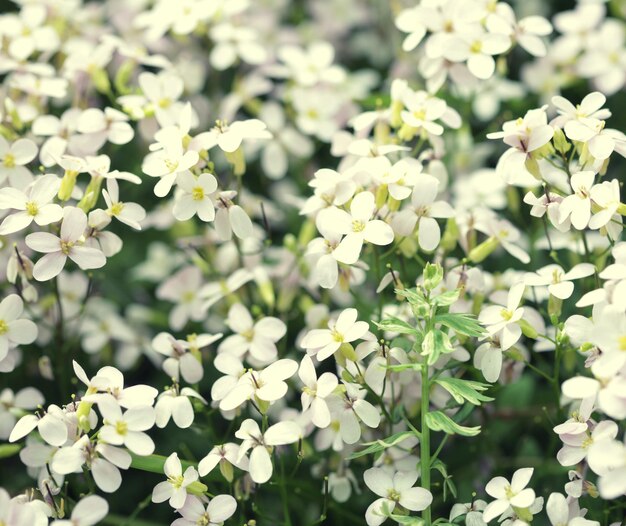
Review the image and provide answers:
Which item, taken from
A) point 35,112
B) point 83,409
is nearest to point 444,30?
point 35,112

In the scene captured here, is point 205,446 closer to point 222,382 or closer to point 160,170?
point 222,382

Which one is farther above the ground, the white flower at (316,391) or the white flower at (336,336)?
the white flower at (336,336)

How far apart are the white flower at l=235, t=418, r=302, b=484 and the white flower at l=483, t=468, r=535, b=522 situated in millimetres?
197

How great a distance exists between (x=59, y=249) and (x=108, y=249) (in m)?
0.06

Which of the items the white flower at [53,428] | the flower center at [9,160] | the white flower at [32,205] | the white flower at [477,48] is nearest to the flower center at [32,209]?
the white flower at [32,205]

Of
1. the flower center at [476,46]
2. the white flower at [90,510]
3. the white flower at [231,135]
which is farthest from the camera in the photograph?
the flower center at [476,46]

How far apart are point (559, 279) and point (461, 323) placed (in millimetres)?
159

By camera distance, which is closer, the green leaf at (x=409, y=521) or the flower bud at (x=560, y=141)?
the green leaf at (x=409, y=521)

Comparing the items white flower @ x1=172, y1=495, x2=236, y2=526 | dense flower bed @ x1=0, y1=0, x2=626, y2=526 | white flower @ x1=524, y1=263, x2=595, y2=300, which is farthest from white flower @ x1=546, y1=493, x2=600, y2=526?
white flower @ x1=172, y1=495, x2=236, y2=526

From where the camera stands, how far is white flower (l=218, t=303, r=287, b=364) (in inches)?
39.4

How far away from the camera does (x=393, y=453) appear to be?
0.97 metres

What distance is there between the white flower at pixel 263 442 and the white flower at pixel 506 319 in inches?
8.9

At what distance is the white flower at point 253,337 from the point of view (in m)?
1.00

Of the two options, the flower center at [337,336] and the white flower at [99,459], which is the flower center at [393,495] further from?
the white flower at [99,459]
